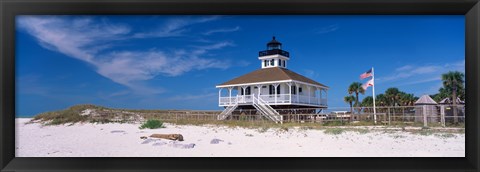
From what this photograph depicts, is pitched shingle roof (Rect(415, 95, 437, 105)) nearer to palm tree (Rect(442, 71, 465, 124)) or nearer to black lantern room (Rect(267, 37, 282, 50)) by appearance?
palm tree (Rect(442, 71, 465, 124))

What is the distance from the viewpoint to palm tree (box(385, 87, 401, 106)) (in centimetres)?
726

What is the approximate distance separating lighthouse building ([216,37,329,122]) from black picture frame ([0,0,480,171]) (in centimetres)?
268

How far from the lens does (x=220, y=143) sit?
6.84m

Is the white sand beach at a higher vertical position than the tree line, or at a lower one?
lower

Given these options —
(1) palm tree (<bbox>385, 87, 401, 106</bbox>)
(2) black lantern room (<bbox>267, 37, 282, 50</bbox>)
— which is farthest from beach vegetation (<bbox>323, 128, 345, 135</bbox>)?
(2) black lantern room (<bbox>267, 37, 282, 50</bbox>)

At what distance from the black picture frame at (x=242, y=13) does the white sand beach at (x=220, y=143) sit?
26 centimetres

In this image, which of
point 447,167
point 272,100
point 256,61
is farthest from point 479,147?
point 272,100

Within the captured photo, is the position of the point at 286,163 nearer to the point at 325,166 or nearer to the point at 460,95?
the point at 325,166

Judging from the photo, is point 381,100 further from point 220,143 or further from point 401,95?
point 220,143

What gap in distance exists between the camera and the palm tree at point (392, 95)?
7.26 m

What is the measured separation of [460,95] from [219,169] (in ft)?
12.7

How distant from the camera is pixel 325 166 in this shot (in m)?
5.15

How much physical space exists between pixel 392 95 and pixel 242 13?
3.76m

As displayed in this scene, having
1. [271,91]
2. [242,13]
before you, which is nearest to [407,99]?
[271,91]
